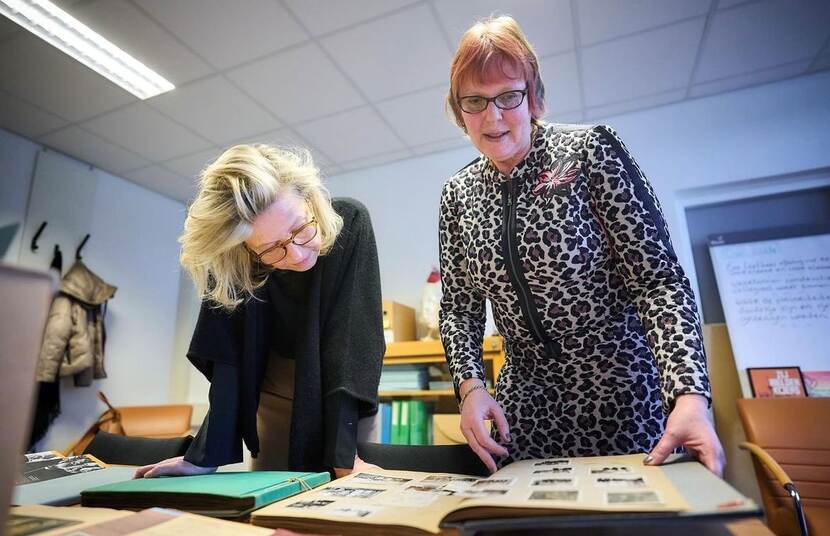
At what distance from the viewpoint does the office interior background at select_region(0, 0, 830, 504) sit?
7.42 feet

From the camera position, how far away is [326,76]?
2631mm

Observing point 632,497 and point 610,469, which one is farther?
point 610,469

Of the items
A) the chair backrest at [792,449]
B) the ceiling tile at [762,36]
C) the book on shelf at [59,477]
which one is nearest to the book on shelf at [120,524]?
the book on shelf at [59,477]

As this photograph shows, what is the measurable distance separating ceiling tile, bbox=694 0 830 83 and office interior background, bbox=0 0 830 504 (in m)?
0.01

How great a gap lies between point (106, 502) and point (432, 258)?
291cm

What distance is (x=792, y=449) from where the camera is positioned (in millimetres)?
1920

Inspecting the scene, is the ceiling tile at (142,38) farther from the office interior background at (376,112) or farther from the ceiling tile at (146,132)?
the ceiling tile at (146,132)

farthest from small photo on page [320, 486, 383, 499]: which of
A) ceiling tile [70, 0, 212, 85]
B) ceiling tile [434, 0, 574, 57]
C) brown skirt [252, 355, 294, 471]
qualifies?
ceiling tile [70, 0, 212, 85]

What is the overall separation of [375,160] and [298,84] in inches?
41.7

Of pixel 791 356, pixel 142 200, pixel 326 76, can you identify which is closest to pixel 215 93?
pixel 326 76

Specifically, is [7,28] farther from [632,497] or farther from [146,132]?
[632,497]

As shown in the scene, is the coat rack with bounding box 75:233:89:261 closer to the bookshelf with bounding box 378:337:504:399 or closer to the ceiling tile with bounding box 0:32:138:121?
the ceiling tile with bounding box 0:32:138:121

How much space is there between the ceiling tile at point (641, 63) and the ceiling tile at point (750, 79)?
6.3 inches

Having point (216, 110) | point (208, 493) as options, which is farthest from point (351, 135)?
point (208, 493)
